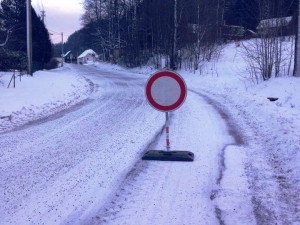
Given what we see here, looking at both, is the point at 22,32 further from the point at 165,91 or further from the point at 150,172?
the point at 150,172

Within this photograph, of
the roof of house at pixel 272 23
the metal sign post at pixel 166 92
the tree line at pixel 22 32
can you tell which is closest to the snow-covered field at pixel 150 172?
the metal sign post at pixel 166 92

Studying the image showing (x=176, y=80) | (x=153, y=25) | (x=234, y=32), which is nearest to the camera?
(x=176, y=80)

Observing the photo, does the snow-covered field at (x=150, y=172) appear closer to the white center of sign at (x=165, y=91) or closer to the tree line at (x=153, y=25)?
the white center of sign at (x=165, y=91)

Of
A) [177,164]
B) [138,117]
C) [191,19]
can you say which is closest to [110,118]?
[138,117]

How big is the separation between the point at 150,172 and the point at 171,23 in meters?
29.4

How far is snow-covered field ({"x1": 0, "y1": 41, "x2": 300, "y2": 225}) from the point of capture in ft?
11.3

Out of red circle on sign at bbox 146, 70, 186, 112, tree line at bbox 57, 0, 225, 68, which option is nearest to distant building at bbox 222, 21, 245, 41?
tree line at bbox 57, 0, 225, 68

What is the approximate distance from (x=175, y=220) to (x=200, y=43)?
2819 cm

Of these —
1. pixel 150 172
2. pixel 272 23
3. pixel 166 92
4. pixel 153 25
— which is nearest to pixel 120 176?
pixel 150 172

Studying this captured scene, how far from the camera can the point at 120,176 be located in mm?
4574

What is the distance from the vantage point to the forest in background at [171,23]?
95.3ft

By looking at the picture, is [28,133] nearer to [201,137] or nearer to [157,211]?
[201,137]

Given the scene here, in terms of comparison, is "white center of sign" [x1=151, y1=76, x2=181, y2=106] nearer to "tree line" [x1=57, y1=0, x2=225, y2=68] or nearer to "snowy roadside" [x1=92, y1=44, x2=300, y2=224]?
"snowy roadside" [x1=92, y1=44, x2=300, y2=224]

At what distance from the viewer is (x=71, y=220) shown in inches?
131
